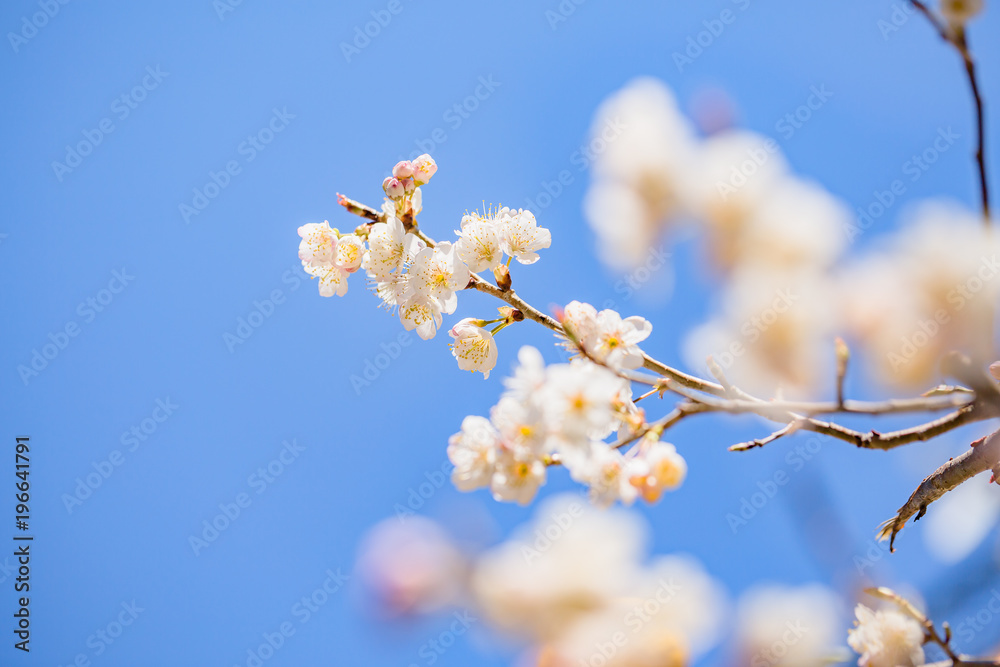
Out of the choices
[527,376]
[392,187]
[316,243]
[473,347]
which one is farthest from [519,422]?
[316,243]

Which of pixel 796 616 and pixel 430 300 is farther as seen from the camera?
pixel 430 300

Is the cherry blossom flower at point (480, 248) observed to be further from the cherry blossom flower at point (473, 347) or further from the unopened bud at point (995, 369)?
the unopened bud at point (995, 369)

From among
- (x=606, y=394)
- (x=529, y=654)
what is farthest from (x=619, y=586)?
(x=606, y=394)

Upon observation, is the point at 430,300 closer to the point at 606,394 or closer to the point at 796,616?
the point at 606,394

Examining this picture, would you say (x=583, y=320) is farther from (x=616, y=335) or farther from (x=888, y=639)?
(x=888, y=639)

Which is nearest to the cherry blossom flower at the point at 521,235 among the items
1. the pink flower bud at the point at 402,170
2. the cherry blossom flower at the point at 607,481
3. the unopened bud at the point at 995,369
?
the pink flower bud at the point at 402,170
